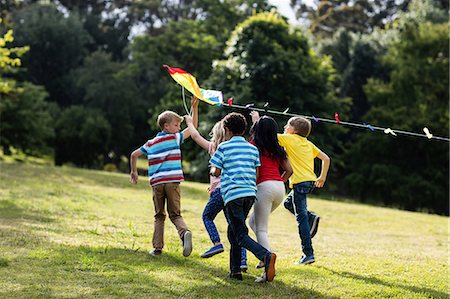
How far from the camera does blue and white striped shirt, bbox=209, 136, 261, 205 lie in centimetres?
592

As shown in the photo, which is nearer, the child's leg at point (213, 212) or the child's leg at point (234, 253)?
the child's leg at point (234, 253)

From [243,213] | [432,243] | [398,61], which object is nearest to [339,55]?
[398,61]

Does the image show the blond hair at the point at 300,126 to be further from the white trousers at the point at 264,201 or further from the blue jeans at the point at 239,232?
the blue jeans at the point at 239,232

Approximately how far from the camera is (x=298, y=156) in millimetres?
6977

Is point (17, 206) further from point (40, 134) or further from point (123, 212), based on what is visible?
point (40, 134)

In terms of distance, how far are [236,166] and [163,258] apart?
→ 162cm

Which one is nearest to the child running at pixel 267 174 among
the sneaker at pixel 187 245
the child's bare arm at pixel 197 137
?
the child's bare arm at pixel 197 137

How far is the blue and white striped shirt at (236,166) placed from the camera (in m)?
5.92

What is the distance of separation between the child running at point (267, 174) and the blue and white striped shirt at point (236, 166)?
1.05ft

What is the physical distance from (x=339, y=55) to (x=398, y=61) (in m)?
4.68

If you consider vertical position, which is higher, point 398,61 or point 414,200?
point 398,61

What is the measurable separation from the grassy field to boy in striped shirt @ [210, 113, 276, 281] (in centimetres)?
38

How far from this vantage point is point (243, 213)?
598 cm

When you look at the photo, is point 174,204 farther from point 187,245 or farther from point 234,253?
point 234,253
